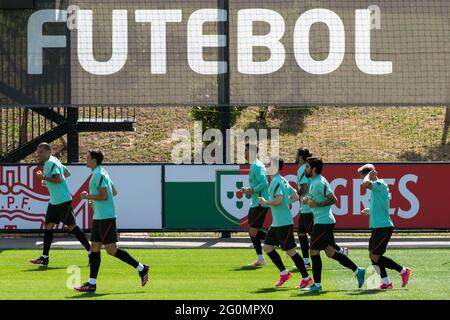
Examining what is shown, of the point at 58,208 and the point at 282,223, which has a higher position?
the point at 58,208

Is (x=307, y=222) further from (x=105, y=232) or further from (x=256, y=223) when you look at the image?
(x=105, y=232)

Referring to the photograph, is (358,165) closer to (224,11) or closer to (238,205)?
(238,205)

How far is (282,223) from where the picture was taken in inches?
625

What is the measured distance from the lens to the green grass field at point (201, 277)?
15.0m

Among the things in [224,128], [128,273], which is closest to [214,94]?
[224,128]

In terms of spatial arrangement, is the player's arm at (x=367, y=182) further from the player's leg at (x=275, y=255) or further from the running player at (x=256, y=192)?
Answer: the running player at (x=256, y=192)

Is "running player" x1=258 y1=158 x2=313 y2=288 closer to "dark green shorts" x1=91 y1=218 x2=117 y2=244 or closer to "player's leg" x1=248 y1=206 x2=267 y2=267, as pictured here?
"dark green shorts" x1=91 y1=218 x2=117 y2=244

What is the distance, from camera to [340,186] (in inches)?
961

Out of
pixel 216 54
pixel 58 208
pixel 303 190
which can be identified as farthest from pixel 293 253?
pixel 216 54

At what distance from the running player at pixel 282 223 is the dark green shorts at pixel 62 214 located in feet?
14.0

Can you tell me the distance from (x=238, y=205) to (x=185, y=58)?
3806mm

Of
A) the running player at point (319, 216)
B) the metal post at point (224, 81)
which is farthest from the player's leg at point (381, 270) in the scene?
the metal post at point (224, 81)

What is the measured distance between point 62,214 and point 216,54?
312 inches

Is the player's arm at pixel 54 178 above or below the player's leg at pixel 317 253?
above
